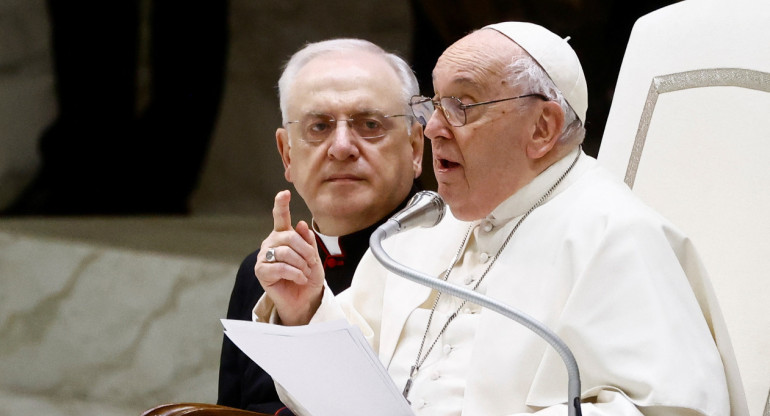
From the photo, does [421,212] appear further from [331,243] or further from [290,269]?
[331,243]

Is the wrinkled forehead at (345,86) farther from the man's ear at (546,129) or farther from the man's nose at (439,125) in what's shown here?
the man's ear at (546,129)

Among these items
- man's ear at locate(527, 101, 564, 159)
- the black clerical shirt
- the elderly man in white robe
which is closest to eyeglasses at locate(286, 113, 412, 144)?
the black clerical shirt

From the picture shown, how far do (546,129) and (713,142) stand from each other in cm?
42

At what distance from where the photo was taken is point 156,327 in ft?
17.6

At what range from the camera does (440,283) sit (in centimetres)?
180

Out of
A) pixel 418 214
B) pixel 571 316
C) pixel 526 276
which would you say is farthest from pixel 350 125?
pixel 571 316

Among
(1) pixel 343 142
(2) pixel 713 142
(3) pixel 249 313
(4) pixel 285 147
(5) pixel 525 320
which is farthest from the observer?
(4) pixel 285 147

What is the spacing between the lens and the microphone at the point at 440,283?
5.61 feet

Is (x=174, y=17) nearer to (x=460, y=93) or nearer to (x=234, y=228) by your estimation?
(x=234, y=228)

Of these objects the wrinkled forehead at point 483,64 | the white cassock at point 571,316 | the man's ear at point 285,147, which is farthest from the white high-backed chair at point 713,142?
the man's ear at point 285,147

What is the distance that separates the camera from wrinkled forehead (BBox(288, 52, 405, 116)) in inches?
126

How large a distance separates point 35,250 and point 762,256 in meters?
4.25

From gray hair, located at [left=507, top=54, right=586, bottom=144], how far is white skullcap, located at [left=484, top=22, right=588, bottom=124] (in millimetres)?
11

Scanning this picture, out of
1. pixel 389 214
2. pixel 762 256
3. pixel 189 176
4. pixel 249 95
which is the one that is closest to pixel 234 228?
pixel 189 176
